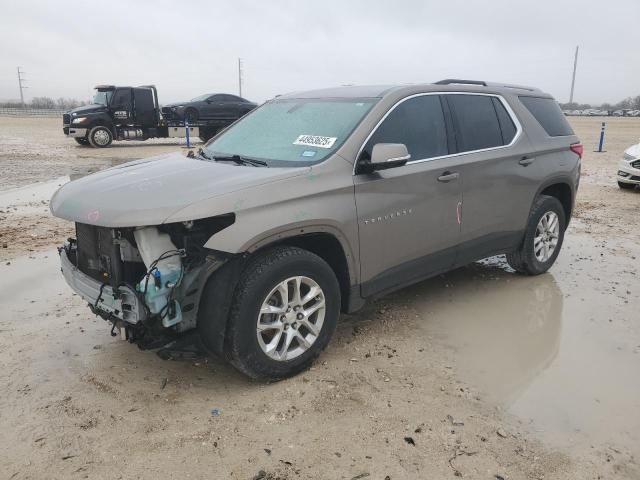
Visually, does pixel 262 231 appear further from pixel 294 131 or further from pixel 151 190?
pixel 294 131

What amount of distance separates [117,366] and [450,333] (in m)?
2.48

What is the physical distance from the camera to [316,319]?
349 centimetres

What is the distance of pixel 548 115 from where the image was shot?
5.33 m

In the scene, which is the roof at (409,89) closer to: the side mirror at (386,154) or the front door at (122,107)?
the side mirror at (386,154)

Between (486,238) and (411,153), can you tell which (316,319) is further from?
(486,238)

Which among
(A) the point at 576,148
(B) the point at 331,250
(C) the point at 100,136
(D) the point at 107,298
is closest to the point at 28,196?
(D) the point at 107,298

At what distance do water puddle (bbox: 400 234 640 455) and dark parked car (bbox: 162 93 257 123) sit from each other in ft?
56.5

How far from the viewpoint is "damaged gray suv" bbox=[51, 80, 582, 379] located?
302cm

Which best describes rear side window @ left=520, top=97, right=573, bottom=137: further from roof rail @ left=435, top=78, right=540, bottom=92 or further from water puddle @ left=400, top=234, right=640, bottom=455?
water puddle @ left=400, top=234, right=640, bottom=455

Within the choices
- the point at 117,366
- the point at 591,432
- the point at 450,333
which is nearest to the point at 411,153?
the point at 450,333

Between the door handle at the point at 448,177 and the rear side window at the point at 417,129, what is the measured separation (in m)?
0.17

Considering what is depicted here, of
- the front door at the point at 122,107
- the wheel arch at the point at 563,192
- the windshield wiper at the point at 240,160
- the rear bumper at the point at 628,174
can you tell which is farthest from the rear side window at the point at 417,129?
the front door at the point at 122,107

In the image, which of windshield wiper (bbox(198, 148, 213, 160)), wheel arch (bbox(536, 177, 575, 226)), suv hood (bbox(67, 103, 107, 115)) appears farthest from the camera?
suv hood (bbox(67, 103, 107, 115))

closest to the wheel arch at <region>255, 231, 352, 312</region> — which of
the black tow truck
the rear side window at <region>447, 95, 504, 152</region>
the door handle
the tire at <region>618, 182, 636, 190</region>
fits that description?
Answer: the door handle
